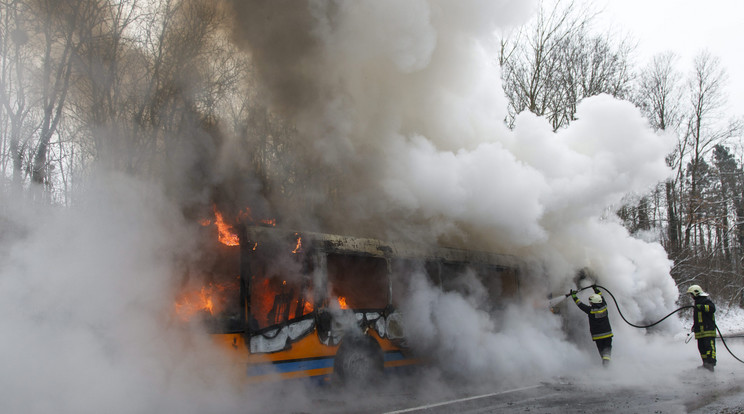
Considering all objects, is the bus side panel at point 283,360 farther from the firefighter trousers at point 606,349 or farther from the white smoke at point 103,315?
the firefighter trousers at point 606,349

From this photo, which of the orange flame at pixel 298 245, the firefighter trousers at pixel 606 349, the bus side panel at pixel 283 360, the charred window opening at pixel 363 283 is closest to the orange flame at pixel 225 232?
the orange flame at pixel 298 245

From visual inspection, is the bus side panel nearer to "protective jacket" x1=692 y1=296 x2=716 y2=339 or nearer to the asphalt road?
the asphalt road

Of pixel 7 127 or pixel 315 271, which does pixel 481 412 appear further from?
pixel 7 127

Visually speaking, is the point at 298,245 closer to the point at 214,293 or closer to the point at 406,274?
the point at 214,293

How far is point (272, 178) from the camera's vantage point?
7801mm

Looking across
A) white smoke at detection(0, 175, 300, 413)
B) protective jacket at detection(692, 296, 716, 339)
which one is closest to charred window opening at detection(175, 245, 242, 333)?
white smoke at detection(0, 175, 300, 413)

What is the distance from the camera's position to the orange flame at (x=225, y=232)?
5.87 m

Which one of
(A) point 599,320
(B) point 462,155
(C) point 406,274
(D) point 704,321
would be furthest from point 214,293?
(D) point 704,321

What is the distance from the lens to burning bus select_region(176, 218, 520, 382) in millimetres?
5539

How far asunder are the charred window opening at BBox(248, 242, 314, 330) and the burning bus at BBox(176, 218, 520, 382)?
0.04 ft

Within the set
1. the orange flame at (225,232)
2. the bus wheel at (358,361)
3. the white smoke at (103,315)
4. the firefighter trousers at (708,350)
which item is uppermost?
the orange flame at (225,232)

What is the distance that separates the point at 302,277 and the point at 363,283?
1.38 m

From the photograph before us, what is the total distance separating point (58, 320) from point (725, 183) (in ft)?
104

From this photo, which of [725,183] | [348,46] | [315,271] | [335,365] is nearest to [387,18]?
[348,46]
